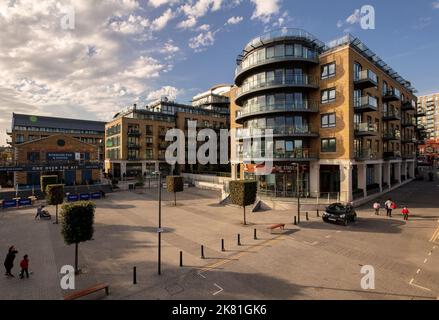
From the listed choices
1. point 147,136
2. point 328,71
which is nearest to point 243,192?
point 328,71

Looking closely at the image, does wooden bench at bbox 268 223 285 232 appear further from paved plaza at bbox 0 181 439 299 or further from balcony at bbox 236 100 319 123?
balcony at bbox 236 100 319 123

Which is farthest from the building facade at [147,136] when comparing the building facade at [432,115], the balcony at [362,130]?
the building facade at [432,115]

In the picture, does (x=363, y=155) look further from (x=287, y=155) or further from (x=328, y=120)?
(x=287, y=155)

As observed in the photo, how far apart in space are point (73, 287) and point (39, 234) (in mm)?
11090

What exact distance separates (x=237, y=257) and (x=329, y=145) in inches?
843

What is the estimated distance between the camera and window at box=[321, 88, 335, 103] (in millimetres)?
29797

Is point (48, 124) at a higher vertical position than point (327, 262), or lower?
higher

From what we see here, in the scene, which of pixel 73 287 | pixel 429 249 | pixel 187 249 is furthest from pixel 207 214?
pixel 429 249

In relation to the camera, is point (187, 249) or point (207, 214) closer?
point (187, 249)

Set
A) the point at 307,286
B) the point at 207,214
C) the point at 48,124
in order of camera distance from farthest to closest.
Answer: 1. the point at 48,124
2. the point at 207,214
3. the point at 307,286

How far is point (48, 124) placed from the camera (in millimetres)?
77438
